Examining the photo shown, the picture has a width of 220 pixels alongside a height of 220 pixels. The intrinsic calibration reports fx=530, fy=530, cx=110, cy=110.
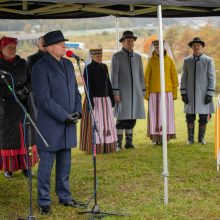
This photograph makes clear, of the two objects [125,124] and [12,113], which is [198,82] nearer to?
[125,124]

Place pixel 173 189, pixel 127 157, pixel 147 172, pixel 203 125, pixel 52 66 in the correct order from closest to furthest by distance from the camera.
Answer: pixel 52 66 → pixel 173 189 → pixel 147 172 → pixel 127 157 → pixel 203 125

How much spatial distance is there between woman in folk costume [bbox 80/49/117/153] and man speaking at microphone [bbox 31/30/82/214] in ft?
8.51

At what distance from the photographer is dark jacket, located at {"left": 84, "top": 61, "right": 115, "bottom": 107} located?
24.6 feet

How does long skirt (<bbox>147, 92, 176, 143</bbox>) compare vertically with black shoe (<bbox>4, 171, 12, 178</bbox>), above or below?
above

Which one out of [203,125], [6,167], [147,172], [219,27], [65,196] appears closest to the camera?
[65,196]

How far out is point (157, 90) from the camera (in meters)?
8.04

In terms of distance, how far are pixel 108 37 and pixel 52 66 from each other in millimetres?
25407

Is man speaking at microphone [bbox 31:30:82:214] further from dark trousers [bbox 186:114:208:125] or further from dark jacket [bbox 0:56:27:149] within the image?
dark trousers [bbox 186:114:208:125]

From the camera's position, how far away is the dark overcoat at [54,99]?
182 inches

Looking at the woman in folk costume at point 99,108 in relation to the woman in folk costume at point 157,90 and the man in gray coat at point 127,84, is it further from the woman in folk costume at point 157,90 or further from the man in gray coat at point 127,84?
the woman in folk costume at point 157,90

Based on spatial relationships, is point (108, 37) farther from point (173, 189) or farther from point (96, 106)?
point (173, 189)

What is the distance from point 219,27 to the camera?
24.8 metres

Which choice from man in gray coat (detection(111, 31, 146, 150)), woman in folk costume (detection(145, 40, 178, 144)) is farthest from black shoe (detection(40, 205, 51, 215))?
woman in folk costume (detection(145, 40, 178, 144))

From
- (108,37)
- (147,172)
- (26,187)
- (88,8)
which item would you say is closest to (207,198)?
(147,172)
